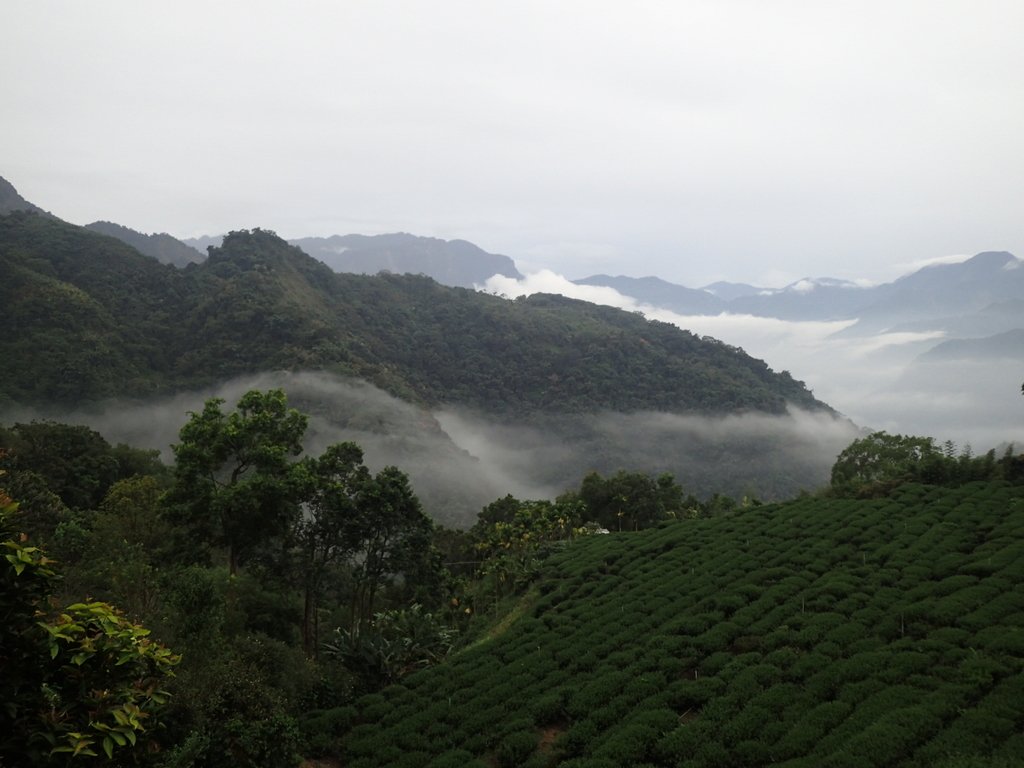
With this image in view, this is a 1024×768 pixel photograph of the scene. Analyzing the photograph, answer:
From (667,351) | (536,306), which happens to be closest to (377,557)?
(667,351)

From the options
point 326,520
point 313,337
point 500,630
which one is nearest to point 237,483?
point 326,520

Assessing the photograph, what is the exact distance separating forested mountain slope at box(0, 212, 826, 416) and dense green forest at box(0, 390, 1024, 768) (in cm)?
6205

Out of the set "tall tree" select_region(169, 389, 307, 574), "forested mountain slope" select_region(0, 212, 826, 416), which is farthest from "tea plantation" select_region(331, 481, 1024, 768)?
"forested mountain slope" select_region(0, 212, 826, 416)

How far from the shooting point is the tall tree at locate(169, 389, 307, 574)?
20.7 m

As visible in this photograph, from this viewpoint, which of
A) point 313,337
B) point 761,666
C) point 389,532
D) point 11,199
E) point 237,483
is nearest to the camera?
point 761,666

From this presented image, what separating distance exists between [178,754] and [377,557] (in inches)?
641

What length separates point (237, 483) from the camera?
2133cm

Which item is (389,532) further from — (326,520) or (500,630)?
(500,630)

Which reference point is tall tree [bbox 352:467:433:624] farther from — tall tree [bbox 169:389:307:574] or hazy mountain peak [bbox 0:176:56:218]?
hazy mountain peak [bbox 0:176:56:218]

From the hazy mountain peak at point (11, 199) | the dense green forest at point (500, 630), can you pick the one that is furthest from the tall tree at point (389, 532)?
the hazy mountain peak at point (11, 199)

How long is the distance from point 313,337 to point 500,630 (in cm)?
8311

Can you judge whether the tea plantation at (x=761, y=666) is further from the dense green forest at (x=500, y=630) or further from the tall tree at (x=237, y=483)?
the tall tree at (x=237, y=483)

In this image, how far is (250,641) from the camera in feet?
50.1

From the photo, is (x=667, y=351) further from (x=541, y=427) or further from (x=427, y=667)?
(x=427, y=667)
